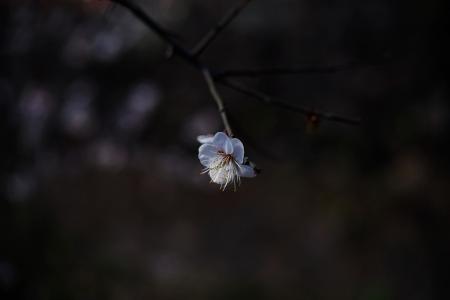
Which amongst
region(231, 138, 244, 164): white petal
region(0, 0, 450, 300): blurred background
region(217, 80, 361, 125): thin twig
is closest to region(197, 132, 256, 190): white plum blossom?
region(231, 138, 244, 164): white petal

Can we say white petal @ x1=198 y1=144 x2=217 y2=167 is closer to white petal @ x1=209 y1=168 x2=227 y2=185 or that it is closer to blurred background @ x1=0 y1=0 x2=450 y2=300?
white petal @ x1=209 y1=168 x2=227 y2=185

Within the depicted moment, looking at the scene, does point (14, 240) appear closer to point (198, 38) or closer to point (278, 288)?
point (278, 288)

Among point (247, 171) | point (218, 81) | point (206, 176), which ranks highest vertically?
point (206, 176)

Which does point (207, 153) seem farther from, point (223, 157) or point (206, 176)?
point (206, 176)

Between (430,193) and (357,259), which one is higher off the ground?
(430,193)

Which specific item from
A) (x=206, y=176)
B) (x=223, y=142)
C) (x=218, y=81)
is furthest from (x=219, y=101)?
(x=206, y=176)

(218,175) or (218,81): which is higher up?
(218,81)

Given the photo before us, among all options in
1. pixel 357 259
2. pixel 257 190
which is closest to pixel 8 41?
pixel 257 190
